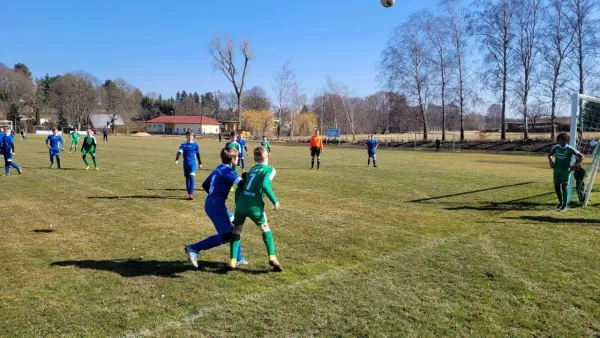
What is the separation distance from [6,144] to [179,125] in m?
101

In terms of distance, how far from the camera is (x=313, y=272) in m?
5.59

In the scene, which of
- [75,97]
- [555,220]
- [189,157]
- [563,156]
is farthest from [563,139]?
[75,97]

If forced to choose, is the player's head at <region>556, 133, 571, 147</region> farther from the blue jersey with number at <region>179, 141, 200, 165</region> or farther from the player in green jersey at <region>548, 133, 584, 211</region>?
the blue jersey with number at <region>179, 141, 200, 165</region>

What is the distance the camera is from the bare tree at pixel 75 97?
93.8 metres

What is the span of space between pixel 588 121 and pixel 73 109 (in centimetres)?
10323

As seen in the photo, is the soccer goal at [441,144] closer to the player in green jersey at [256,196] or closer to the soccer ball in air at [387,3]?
the soccer ball in air at [387,3]

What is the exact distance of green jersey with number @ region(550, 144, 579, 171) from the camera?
983 centimetres

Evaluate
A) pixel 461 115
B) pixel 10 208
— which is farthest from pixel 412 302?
pixel 461 115

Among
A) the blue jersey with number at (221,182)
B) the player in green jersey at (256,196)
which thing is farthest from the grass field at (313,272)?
the blue jersey with number at (221,182)

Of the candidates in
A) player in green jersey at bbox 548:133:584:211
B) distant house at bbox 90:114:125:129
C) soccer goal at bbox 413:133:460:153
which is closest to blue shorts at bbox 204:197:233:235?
player in green jersey at bbox 548:133:584:211

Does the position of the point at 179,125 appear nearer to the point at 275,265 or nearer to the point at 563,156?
the point at 563,156

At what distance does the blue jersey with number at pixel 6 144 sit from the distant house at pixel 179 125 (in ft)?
315

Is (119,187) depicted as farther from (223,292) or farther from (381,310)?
(381,310)

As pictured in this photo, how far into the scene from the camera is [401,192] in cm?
1308
